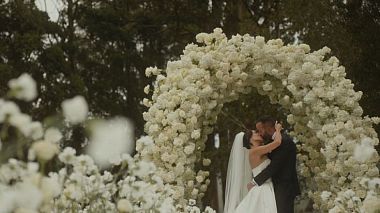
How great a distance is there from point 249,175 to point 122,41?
481 inches

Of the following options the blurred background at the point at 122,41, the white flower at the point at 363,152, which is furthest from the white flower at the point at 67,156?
the blurred background at the point at 122,41

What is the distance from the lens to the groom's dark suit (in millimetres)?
7207

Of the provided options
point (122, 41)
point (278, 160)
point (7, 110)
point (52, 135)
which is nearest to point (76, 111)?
point (52, 135)

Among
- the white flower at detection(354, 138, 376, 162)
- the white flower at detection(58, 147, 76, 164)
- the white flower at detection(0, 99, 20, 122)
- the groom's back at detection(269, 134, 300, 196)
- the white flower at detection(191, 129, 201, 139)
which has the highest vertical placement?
the white flower at detection(191, 129, 201, 139)

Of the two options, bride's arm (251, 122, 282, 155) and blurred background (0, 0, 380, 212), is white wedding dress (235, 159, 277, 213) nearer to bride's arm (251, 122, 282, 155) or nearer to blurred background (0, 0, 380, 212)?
bride's arm (251, 122, 282, 155)

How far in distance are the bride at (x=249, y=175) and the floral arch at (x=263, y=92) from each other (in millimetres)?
452

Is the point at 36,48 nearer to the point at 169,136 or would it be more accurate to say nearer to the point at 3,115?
the point at 169,136

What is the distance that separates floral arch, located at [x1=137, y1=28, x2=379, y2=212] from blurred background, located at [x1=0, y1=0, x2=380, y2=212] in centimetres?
589

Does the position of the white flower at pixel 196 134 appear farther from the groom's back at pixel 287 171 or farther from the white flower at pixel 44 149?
the white flower at pixel 44 149

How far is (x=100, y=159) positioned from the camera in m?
2.38

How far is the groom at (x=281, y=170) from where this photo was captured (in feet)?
23.6

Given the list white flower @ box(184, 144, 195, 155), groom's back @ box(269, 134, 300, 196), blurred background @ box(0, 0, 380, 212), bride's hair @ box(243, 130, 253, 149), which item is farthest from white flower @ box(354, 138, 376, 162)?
blurred background @ box(0, 0, 380, 212)

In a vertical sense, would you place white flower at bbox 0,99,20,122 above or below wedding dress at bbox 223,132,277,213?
below

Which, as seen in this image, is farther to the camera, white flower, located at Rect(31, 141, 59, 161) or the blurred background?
the blurred background
